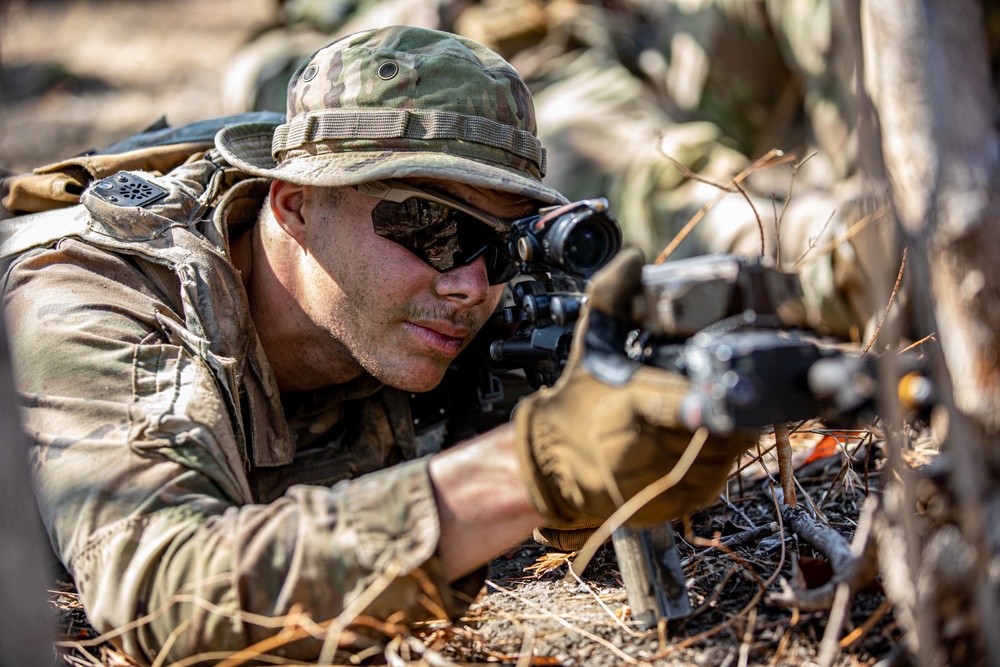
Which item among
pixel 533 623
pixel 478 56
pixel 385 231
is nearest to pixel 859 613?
pixel 533 623

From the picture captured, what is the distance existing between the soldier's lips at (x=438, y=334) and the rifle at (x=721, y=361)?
653 mm

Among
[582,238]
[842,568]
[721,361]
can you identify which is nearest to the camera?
[721,361]

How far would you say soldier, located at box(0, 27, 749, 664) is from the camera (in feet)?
5.76

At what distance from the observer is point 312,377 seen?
119 inches

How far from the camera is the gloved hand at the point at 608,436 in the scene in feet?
5.39

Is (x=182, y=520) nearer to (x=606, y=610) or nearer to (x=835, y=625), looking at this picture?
(x=606, y=610)

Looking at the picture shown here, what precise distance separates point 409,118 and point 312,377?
2.90ft

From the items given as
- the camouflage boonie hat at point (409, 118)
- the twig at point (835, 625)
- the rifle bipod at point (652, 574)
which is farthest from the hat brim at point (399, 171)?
the twig at point (835, 625)

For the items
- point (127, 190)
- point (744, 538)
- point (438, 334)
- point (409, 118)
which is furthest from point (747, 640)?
point (127, 190)

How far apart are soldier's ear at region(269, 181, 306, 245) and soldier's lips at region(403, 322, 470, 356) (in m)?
0.43

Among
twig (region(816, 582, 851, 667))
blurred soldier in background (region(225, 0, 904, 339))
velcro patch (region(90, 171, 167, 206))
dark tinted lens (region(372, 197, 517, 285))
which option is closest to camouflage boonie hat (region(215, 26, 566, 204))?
dark tinted lens (region(372, 197, 517, 285))

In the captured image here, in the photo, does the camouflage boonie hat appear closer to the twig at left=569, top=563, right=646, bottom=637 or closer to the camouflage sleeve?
the camouflage sleeve

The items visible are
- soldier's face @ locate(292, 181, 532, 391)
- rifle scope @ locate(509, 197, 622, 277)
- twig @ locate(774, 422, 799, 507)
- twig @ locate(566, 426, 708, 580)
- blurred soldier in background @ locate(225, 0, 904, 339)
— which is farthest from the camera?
blurred soldier in background @ locate(225, 0, 904, 339)

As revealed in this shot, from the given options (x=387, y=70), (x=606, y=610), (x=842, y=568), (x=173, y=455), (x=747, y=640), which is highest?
(x=387, y=70)
